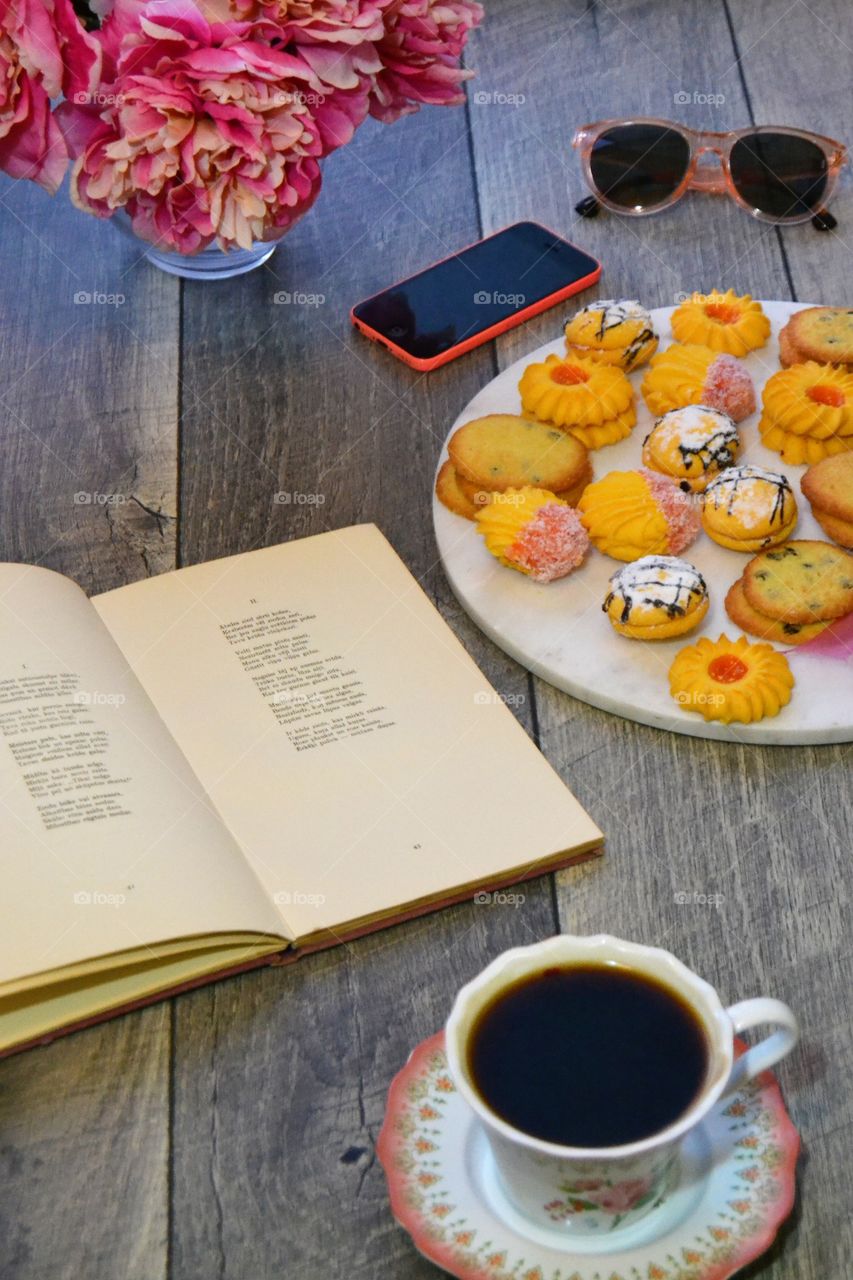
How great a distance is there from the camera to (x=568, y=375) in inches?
46.9

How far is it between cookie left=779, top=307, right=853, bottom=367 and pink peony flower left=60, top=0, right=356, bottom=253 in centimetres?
41

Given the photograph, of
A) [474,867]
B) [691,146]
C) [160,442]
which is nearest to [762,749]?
[474,867]

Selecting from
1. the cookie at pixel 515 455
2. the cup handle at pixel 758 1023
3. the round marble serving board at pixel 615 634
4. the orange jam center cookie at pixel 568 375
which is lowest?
the round marble serving board at pixel 615 634

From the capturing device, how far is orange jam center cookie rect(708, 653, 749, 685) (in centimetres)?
99

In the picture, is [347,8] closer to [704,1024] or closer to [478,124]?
[478,124]

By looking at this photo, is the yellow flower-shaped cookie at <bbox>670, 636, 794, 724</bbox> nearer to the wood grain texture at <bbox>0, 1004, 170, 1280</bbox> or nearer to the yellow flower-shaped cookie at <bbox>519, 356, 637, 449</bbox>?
the yellow flower-shaped cookie at <bbox>519, 356, 637, 449</bbox>

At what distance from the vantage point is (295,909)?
0.89 metres

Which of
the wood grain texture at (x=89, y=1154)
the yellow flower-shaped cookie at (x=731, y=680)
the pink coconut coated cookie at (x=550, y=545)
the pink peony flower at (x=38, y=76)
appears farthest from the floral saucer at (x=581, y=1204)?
the pink peony flower at (x=38, y=76)

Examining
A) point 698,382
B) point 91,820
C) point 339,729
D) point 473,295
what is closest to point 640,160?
point 473,295

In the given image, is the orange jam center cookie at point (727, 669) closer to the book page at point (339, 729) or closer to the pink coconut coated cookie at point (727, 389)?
the book page at point (339, 729)

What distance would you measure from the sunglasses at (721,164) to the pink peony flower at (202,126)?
35 centimetres

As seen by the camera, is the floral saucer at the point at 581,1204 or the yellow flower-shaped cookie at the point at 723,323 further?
the yellow flower-shaped cookie at the point at 723,323

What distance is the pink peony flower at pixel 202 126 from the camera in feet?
3.59

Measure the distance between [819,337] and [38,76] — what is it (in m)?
0.66
